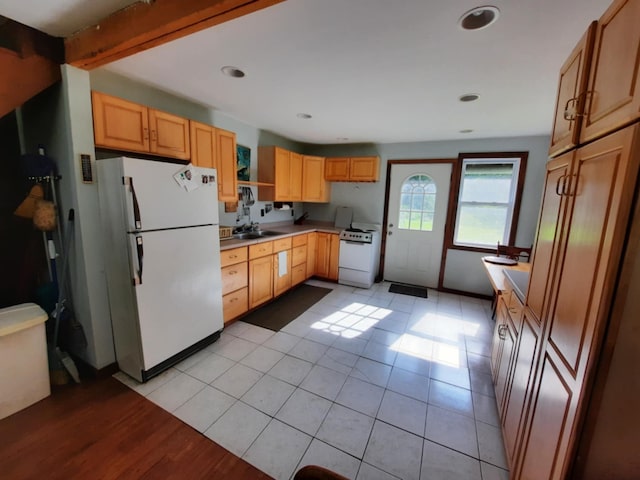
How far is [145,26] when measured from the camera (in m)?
1.35

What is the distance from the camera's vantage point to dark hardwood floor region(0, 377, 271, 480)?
1.38 meters

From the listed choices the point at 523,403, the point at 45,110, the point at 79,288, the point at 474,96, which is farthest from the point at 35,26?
the point at 523,403

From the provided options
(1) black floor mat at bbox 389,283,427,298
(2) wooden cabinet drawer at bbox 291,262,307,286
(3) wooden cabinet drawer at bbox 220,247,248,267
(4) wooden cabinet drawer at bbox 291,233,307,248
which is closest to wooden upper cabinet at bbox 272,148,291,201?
(4) wooden cabinet drawer at bbox 291,233,307,248

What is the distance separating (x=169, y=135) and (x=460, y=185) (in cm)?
381

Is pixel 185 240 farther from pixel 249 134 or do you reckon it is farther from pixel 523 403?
pixel 523 403

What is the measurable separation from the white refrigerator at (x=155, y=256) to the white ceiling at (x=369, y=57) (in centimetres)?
80

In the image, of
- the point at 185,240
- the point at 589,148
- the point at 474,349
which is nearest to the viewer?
the point at 589,148

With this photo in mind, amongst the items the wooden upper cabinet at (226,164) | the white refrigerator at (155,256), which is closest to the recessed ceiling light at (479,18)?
the white refrigerator at (155,256)

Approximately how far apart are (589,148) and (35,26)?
2.93 metres

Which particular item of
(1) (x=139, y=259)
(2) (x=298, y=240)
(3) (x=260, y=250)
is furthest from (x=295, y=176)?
(1) (x=139, y=259)

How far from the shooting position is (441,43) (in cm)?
152

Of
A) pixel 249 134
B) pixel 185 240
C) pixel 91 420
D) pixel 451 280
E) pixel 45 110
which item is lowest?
pixel 91 420

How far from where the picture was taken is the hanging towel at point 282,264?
3.51 metres

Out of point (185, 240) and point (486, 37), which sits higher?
point (486, 37)
